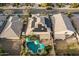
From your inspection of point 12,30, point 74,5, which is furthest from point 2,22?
point 74,5

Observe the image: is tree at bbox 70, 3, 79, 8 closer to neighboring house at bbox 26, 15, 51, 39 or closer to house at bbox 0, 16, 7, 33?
neighboring house at bbox 26, 15, 51, 39

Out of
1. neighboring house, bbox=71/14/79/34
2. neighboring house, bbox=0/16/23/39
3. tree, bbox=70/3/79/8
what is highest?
tree, bbox=70/3/79/8

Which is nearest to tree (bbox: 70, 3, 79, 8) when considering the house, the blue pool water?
the blue pool water

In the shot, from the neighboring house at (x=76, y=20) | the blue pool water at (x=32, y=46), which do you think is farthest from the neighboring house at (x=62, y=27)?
the blue pool water at (x=32, y=46)

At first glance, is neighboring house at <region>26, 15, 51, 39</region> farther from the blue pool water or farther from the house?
the house

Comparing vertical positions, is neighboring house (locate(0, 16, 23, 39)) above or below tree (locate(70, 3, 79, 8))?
below

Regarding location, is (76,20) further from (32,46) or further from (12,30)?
(12,30)
